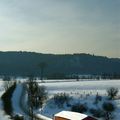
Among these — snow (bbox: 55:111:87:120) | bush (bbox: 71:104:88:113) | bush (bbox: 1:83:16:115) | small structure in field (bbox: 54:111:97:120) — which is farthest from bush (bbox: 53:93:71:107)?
snow (bbox: 55:111:87:120)

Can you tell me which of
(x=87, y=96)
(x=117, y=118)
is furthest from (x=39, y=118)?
(x=87, y=96)

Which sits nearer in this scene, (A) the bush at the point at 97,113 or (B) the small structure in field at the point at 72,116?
(B) the small structure in field at the point at 72,116

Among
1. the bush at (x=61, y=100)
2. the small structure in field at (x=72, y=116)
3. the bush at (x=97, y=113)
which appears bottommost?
the bush at (x=97, y=113)

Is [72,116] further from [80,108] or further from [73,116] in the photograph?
[80,108]

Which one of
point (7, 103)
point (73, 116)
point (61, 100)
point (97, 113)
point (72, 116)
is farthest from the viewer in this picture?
point (7, 103)

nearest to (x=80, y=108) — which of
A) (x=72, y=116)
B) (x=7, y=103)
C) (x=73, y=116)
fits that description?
(x=7, y=103)

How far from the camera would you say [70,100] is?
74.2m

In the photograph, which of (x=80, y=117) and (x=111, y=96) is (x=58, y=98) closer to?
(x=111, y=96)

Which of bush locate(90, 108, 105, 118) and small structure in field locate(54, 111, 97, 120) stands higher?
small structure in field locate(54, 111, 97, 120)

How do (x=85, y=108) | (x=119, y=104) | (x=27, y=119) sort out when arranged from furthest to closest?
(x=119, y=104) → (x=85, y=108) → (x=27, y=119)

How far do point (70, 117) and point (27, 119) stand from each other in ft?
97.0

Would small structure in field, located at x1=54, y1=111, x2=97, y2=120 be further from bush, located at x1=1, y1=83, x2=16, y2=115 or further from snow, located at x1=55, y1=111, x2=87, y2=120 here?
bush, located at x1=1, y1=83, x2=16, y2=115

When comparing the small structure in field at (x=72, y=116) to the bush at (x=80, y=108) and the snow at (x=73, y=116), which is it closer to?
the snow at (x=73, y=116)

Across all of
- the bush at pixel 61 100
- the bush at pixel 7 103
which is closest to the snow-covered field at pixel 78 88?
the bush at pixel 7 103
